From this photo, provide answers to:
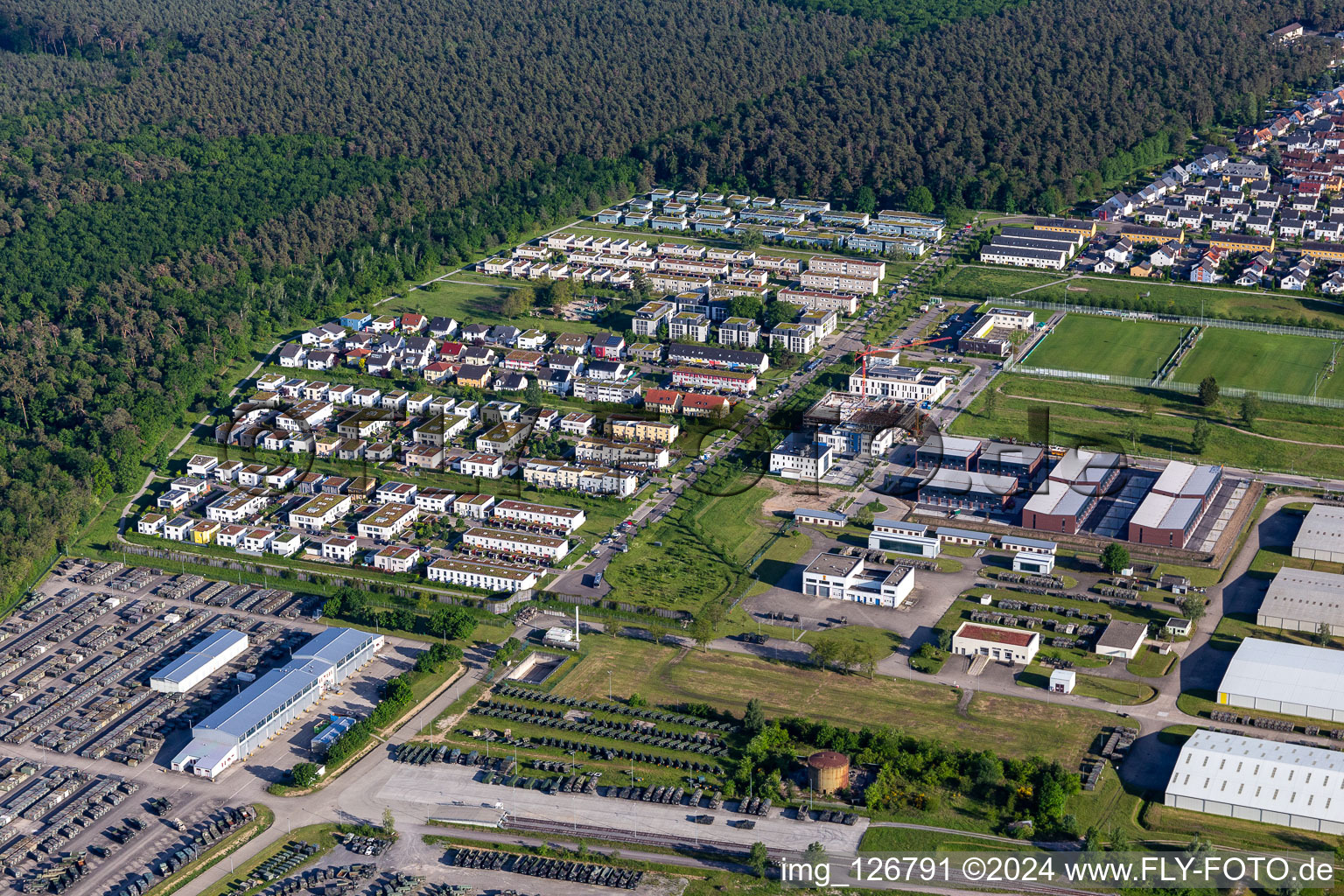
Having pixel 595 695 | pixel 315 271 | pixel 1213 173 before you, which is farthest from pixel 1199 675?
pixel 1213 173

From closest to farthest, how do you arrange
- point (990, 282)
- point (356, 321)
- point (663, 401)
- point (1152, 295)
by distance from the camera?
1. point (663, 401)
2. point (356, 321)
3. point (1152, 295)
4. point (990, 282)

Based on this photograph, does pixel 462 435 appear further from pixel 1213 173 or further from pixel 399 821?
pixel 1213 173

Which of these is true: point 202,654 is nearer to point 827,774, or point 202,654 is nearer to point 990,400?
point 827,774

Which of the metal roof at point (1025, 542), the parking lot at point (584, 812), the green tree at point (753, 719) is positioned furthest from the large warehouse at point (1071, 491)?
the parking lot at point (584, 812)

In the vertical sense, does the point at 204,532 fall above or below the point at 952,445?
below

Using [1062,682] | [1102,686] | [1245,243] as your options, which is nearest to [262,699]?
[1062,682]
